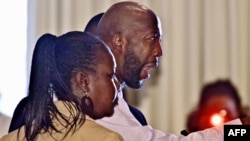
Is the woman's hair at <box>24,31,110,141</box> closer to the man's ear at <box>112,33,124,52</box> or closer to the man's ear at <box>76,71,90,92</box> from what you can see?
the man's ear at <box>76,71,90,92</box>

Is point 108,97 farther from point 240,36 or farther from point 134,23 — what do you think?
point 240,36

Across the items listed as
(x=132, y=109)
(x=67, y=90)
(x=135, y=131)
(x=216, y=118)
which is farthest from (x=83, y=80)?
(x=216, y=118)

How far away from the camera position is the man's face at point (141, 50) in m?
1.26

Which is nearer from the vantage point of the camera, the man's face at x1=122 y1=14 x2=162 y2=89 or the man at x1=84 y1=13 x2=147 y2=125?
the man's face at x1=122 y1=14 x2=162 y2=89

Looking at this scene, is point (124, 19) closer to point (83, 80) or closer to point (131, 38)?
point (131, 38)

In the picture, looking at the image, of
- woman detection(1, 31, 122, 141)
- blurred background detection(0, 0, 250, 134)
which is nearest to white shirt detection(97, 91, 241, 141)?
woman detection(1, 31, 122, 141)

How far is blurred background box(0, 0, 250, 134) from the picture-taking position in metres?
1.83

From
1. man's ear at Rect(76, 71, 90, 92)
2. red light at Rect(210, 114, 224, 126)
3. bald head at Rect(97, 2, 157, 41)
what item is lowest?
red light at Rect(210, 114, 224, 126)

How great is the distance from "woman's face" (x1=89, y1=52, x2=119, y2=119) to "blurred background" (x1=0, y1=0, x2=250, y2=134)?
2.78 ft

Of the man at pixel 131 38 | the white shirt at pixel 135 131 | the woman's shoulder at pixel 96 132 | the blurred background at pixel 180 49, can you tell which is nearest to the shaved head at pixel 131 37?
the man at pixel 131 38

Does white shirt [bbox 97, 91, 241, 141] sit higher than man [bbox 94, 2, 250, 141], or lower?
lower

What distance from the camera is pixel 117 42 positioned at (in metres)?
1.26

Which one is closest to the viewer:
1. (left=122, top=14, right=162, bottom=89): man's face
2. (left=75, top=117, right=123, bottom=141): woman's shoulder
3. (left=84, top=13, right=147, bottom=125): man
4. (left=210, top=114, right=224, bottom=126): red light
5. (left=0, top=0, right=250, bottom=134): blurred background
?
(left=75, top=117, right=123, bottom=141): woman's shoulder

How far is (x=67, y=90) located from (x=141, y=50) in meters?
0.36
